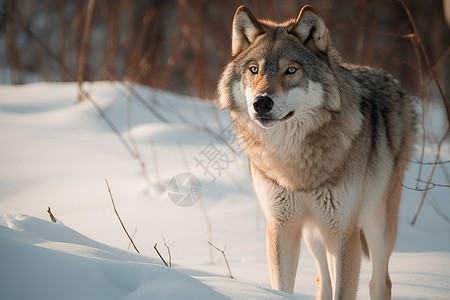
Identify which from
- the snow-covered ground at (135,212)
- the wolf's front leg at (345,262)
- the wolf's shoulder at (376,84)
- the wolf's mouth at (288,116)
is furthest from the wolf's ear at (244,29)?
the snow-covered ground at (135,212)

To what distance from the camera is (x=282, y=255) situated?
3051 mm

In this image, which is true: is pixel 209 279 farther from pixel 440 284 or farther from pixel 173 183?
pixel 173 183

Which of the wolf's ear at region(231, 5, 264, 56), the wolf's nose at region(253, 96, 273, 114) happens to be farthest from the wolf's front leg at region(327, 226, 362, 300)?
the wolf's ear at region(231, 5, 264, 56)

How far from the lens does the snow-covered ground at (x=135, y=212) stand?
2041 mm

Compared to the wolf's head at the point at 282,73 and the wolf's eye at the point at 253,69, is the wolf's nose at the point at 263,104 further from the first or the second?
the wolf's eye at the point at 253,69

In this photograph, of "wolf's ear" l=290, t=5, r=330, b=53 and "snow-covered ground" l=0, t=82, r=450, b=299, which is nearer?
"snow-covered ground" l=0, t=82, r=450, b=299

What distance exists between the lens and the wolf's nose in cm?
277

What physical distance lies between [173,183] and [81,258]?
9.81 feet

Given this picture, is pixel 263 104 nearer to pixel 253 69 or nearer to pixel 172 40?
pixel 253 69

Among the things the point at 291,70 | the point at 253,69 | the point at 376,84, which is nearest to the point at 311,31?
the point at 291,70

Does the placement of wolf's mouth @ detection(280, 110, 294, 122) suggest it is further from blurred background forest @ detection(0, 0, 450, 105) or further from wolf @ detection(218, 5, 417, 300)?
blurred background forest @ detection(0, 0, 450, 105)

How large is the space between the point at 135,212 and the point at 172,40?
5.98 metres

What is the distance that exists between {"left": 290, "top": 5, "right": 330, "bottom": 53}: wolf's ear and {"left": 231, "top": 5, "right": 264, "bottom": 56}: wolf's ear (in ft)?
0.78

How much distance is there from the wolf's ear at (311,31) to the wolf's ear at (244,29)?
0.78 feet
